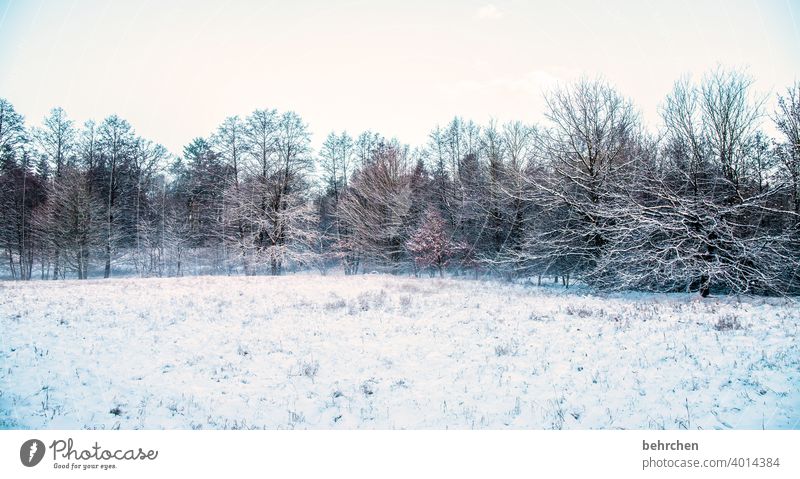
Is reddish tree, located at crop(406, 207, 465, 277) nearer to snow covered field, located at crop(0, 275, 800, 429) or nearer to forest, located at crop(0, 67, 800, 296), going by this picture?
forest, located at crop(0, 67, 800, 296)

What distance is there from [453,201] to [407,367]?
2666 cm

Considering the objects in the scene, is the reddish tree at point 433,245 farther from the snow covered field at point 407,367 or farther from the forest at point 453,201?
the snow covered field at point 407,367

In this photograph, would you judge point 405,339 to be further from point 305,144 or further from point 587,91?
point 305,144

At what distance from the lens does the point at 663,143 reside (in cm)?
1577

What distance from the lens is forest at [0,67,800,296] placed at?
42.7ft

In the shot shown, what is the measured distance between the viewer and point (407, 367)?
21.9 ft

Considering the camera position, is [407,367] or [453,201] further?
[453,201]

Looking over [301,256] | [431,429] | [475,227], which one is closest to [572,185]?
[475,227]

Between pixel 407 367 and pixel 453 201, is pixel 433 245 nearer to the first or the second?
pixel 453 201

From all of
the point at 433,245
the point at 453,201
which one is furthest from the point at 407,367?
the point at 453,201

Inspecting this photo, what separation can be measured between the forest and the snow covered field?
364 cm

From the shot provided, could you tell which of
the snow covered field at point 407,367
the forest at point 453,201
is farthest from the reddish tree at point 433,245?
the snow covered field at point 407,367

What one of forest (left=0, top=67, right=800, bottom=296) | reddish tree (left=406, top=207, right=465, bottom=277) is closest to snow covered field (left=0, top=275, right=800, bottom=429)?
forest (left=0, top=67, right=800, bottom=296)

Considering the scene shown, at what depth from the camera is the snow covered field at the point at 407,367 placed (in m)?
4.86
